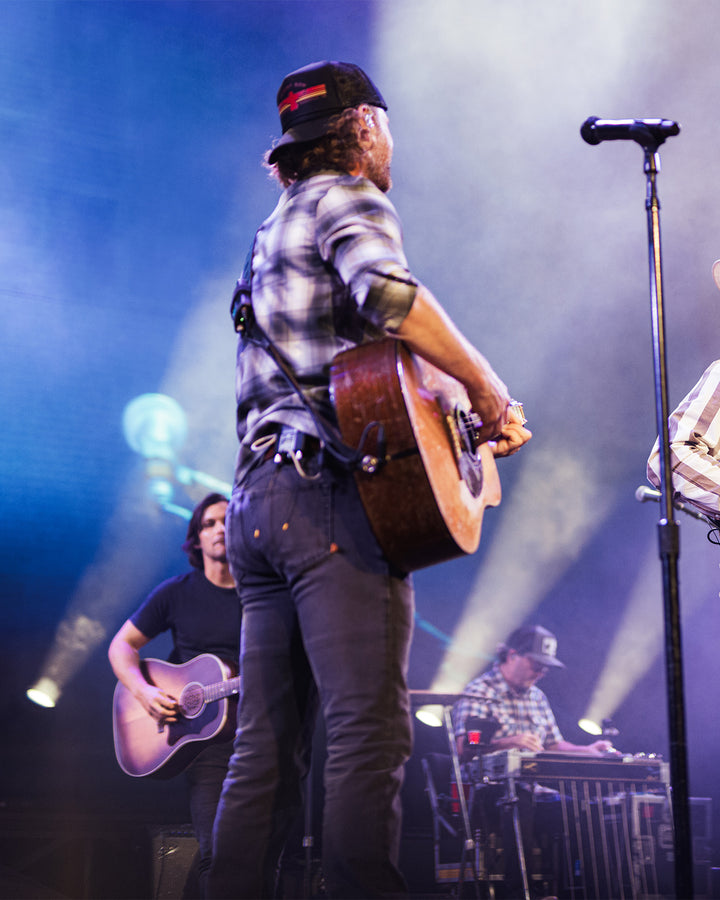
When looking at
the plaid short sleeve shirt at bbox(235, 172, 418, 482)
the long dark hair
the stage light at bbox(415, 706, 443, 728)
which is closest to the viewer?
the plaid short sleeve shirt at bbox(235, 172, 418, 482)

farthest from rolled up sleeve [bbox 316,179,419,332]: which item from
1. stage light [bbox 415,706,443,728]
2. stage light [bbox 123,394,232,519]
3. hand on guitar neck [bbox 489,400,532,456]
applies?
stage light [bbox 415,706,443,728]

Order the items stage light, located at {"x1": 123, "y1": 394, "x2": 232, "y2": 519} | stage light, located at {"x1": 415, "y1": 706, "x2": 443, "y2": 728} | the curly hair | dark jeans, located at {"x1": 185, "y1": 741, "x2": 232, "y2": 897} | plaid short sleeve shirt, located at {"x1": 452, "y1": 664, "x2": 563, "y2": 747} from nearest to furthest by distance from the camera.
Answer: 1. the curly hair
2. dark jeans, located at {"x1": 185, "y1": 741, "x2": 232, "y2": 897}
3. stage light, located at {"x1": 123, "y1": 394, "x2": 232, "y2": 519}
4. stage light, located at {"x1": 415, "y1": 706, "x2": 443, "y2": 728}
5. plaid short sleeve shirt, located at {"x1": 452, "y1": 664, "x2": 563, "y2": 747}

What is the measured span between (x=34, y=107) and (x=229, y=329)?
181 centimetres

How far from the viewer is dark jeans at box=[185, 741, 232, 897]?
381 centimetres

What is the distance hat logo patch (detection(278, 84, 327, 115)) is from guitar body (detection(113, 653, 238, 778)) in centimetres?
274

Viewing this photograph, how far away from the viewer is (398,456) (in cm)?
161

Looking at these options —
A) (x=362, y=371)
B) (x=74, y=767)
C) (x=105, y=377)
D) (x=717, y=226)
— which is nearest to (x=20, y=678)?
(x=74, y=767)

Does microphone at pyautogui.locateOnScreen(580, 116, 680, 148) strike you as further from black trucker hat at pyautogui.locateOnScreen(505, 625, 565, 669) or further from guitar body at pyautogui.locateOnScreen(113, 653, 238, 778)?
black trucker hat at pyautogui.locateOnScreen(505, 625, 565, 669)

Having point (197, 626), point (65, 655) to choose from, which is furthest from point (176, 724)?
point (65, 655)

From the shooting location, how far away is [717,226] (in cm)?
631

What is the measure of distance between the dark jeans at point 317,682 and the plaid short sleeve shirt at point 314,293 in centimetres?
14

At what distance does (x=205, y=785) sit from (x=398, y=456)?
113 inches

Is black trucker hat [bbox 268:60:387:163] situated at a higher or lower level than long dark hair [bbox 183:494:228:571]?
higher

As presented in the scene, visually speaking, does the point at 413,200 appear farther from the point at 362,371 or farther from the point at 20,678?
the point at 362,371
